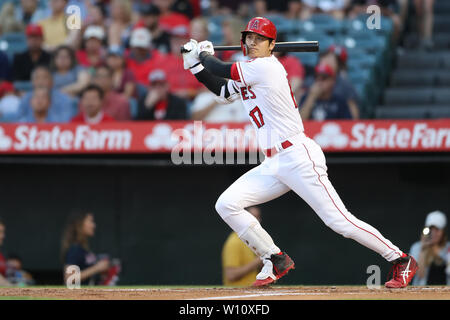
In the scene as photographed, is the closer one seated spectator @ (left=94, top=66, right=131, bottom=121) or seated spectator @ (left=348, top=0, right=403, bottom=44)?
seated spectator @ (left=94, top=66, right=131, bottom=121)

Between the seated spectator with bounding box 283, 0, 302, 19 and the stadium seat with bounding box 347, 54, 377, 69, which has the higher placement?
the seated spectator with bounding box 283, 0, 302, 19

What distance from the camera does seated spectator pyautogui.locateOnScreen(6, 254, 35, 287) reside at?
847 cm

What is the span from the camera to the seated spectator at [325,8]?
10.8 metres

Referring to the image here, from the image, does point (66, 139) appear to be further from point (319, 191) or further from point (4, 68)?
point (319, 191)

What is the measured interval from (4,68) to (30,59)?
322 millimetres

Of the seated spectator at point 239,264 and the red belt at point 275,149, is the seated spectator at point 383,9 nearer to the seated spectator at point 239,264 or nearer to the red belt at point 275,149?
the seated spectator at point 239,264

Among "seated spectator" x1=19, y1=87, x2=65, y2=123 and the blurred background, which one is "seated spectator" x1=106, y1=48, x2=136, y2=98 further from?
"seated spectator" x1=19, y1=87, x2=65, y2=123

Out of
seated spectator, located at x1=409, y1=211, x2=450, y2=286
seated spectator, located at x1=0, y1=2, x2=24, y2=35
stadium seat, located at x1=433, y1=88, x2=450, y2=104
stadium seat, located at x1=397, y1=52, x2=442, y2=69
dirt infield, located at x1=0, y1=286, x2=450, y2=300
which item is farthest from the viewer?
seated spectator, located at x1=0, y1=2, x2=24, y2=35

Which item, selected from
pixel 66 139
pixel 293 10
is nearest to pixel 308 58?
pixel 293 10

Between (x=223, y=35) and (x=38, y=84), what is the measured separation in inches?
87.4

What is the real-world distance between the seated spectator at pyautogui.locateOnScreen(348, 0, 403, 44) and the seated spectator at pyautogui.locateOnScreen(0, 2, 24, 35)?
4.19 m

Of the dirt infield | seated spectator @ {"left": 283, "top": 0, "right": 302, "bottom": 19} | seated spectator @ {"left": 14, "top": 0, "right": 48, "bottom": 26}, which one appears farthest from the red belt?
seated spectator @ {"left": 14, "top": 0, "right": 48, "bottom": 26}

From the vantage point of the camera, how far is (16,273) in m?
8.62
